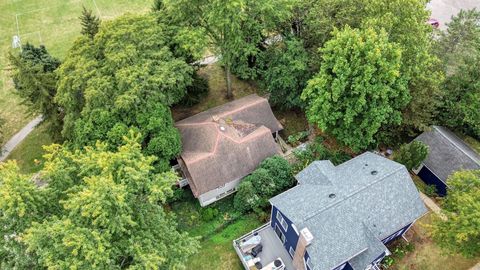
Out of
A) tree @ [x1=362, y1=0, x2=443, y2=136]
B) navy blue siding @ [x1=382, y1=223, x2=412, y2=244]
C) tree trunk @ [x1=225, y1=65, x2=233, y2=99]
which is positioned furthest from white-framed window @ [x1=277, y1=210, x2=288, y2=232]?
tree trunk @ [x1=225, y1=65, x2=233, y2=99]

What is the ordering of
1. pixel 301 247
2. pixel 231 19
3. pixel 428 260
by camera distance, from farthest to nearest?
pixel 231 19 → pixel 428 260 → pixel 301 247

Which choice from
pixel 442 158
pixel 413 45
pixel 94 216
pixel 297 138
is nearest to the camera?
pixel 94 216

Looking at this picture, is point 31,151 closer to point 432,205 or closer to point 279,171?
point 279,171

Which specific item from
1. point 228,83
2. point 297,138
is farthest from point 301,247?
point 228,83

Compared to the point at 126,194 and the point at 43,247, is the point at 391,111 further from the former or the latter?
the point at 43,247

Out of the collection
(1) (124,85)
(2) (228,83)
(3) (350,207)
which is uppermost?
(1) (124,85)

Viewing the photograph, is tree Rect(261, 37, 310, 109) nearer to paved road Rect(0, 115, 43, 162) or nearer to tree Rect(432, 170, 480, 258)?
tree Rect(432, 170, 480, 258)
